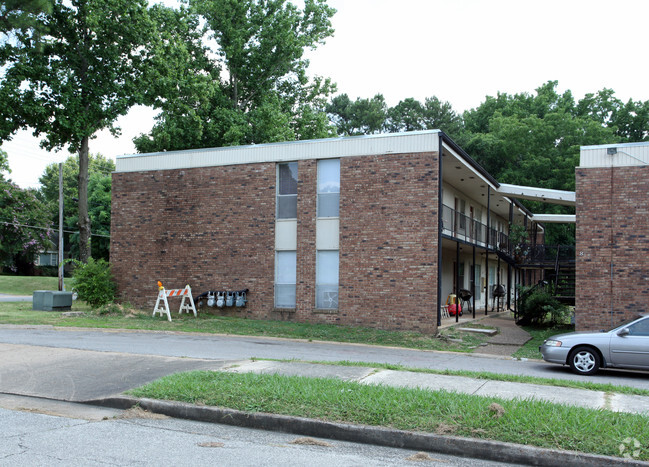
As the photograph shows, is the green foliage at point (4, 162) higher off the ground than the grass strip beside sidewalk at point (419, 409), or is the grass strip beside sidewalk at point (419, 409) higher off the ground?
the green foliage at point (4, 162)

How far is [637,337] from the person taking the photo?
11641 millimetres

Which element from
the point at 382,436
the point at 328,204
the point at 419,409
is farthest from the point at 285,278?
the point at 382,436

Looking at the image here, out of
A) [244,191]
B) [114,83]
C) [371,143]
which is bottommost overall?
[244,191]

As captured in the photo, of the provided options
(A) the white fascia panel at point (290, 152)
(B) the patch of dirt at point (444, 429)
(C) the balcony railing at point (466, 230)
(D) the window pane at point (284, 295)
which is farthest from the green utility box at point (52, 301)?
(B) the patch of dirt at point (444, 429)

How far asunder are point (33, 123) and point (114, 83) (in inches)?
157

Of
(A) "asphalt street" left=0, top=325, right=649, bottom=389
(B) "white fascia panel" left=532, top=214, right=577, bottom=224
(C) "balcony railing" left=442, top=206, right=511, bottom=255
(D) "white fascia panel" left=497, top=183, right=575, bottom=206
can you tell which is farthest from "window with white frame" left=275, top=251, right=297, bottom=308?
(B) "white fascia panel" left=532, top=214, right=577, bottom=224

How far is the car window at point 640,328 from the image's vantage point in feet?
38.3

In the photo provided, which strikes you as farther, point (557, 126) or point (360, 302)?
point (557, 126)

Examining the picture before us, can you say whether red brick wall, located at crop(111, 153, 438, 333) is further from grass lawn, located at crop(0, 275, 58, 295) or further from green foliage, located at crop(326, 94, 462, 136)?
green foliage, located at crop(326, 94, 462, 136)

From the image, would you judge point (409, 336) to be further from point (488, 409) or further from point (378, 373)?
point (488, 409)

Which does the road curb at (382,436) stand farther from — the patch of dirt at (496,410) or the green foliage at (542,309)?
the green foliage at (542,309)

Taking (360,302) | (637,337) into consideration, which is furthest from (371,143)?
(637,337)

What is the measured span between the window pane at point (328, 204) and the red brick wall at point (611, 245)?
24.4ft

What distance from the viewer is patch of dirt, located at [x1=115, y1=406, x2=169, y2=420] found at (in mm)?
7340
